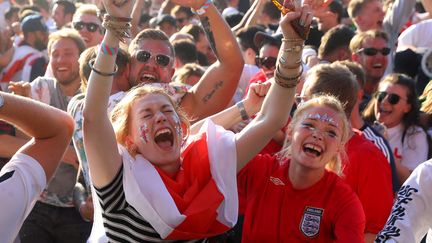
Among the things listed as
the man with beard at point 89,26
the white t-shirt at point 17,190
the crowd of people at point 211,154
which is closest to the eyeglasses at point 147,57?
the crowd of people at point 211,154

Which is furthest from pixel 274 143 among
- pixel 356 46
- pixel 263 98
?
pixel 356 46

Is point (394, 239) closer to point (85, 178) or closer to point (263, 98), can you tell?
point (263, 98)

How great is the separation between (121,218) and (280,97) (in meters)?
0.88

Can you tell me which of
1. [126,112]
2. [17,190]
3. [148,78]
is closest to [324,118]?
[126,112]

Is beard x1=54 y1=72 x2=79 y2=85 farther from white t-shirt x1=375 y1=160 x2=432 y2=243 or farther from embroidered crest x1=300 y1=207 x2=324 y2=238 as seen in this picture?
white t-shirt x1=375 y1=160 x2=432 y2=243

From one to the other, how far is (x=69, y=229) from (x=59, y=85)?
1.05 metres

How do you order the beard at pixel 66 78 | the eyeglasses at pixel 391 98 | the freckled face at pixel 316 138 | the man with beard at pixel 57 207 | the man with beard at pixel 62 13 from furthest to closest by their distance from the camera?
1. the man with beard at pixel 62 13
2. the beard at pixel 66 78
3. the eyeglasses at pixel 391 98
4. the man with beard at pixel 57 207
5. the freckled face at pixel 316 138

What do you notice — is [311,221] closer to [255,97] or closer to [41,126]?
[255,97]

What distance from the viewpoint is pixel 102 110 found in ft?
11.4

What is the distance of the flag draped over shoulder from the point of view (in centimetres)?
348

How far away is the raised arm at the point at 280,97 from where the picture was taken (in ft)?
12.4

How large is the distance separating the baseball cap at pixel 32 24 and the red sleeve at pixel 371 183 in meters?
6.22

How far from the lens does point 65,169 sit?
5.93 m

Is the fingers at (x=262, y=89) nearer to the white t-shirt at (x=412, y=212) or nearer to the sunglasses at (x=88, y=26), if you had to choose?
the white t-shirt at (x=412, y=212)
